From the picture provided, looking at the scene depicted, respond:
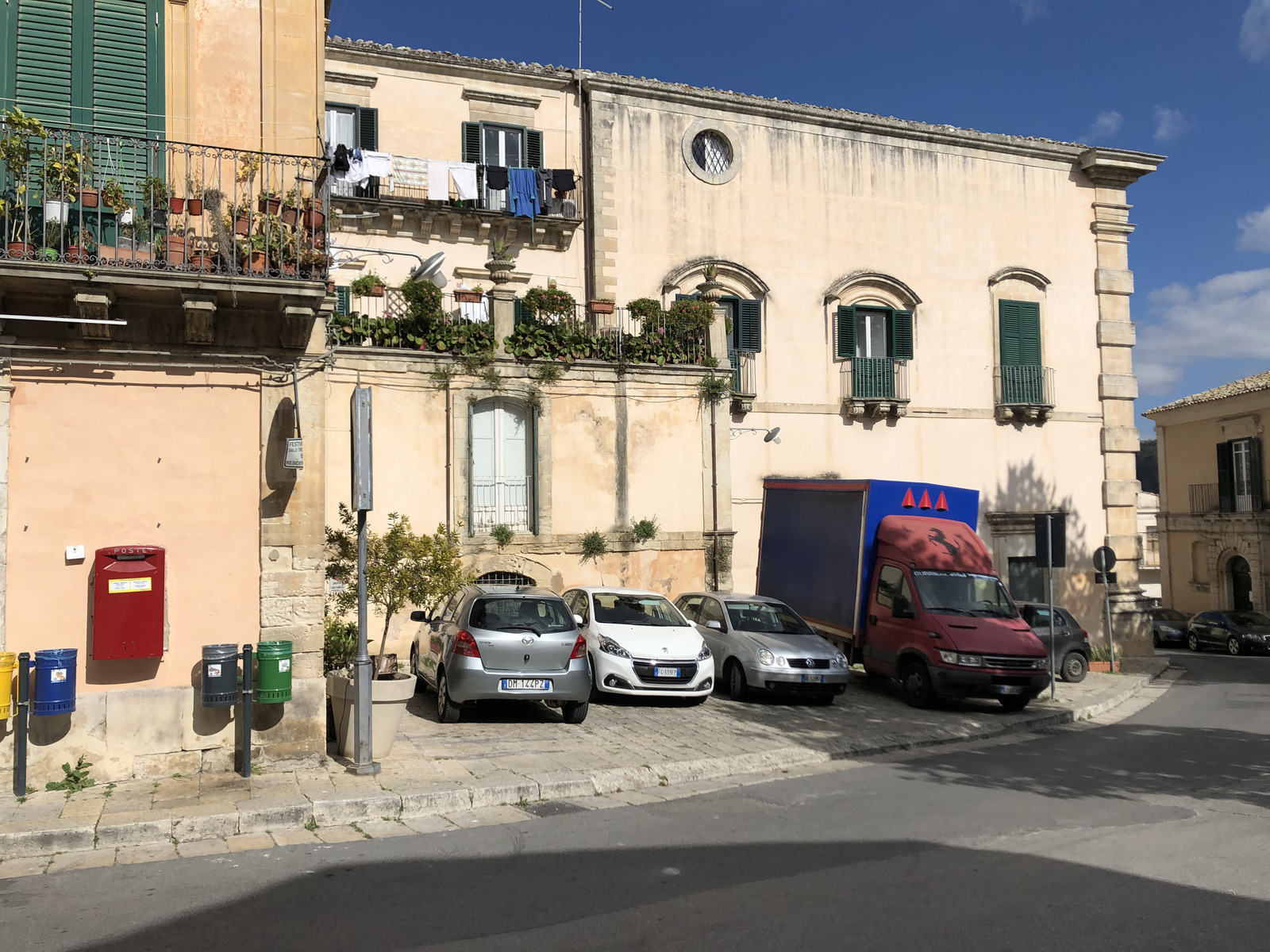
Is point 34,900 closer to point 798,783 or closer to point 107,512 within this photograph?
point 107,512

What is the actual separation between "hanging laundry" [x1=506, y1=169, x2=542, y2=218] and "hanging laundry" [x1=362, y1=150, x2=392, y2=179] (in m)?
2.28

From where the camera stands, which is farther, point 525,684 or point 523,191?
point 523,191

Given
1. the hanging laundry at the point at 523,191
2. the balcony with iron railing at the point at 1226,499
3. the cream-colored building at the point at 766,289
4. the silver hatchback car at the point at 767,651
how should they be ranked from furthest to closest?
the balcony with iron railing at the point at 1226,499 → the hanging laundry at the point at 523,191 → the cream-colored building at the point at 766,289 → the silver hatchback car at the point at 767,651

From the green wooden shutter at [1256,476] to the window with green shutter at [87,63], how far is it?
38.4m

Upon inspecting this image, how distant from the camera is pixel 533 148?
2055 centimetres

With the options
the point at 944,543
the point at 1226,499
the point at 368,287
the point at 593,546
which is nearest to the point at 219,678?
the point at 593,546

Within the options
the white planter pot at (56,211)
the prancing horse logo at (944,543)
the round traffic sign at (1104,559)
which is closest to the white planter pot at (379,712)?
the white planter pot at (56,211)

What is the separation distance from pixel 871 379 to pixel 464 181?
9.59 m

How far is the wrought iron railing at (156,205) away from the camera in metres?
8.45

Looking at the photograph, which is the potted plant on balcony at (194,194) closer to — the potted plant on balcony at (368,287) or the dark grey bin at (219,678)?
the dark grey bin at (219,678)

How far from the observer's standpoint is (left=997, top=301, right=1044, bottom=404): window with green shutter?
2378 centimetres

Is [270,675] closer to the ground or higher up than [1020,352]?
closer to the ground

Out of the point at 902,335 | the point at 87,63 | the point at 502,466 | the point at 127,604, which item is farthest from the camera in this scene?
the point at 902,335

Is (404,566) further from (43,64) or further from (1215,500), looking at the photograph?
(1215,500)
